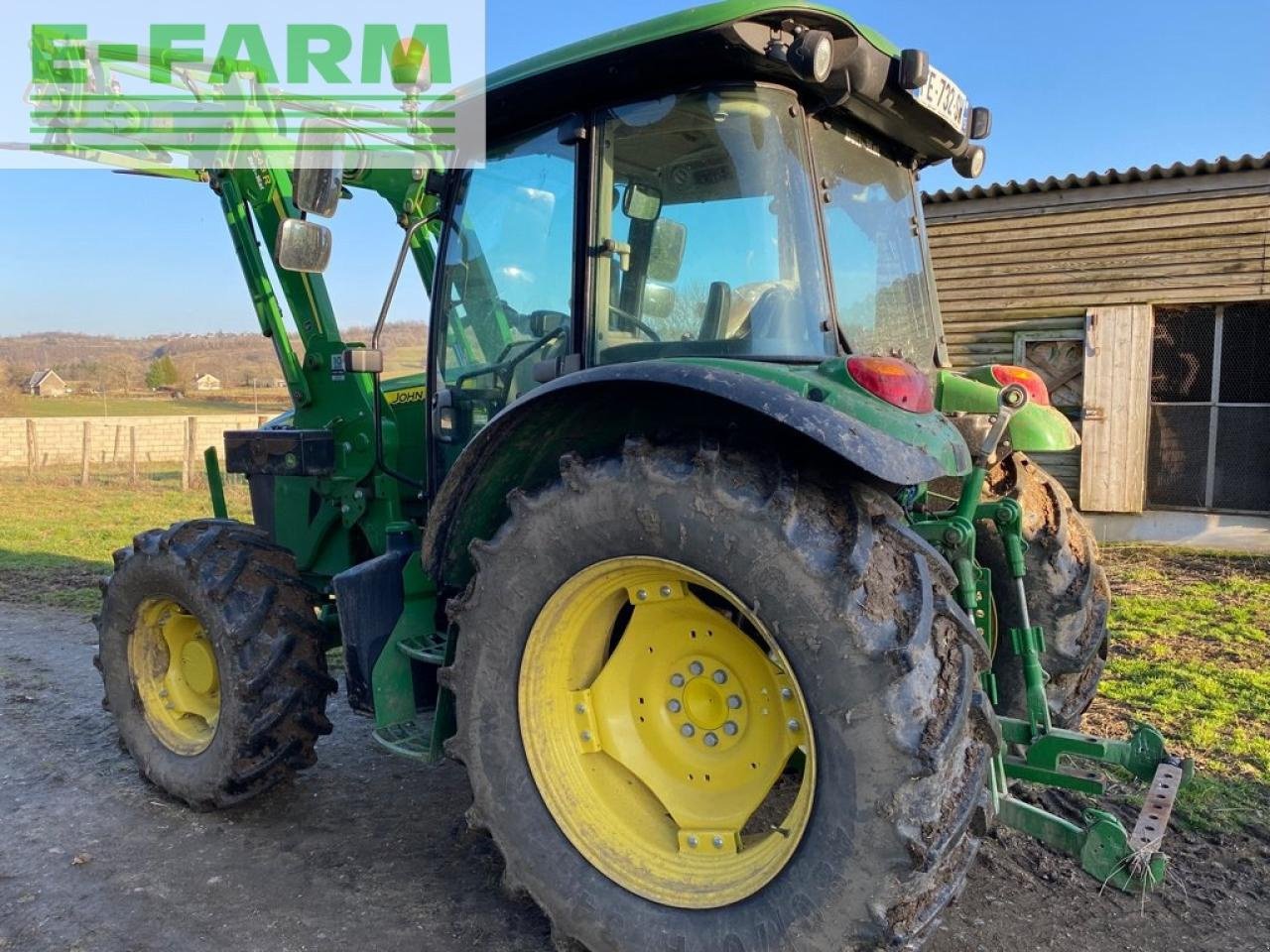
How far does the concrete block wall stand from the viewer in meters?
21.3

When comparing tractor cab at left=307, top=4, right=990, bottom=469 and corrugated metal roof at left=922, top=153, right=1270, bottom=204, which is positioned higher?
corrugated metal roof at left=922, top=153, right=1270, bottom=204

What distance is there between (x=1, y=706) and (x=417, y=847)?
10.4ft

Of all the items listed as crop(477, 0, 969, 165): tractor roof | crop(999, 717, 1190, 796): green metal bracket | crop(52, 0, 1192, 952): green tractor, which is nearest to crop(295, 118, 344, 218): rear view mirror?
crop(52, 0, 1192, 952): green tractor

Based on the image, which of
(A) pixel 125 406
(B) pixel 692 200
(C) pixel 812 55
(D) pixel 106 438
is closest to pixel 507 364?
(B) pixel 692 200

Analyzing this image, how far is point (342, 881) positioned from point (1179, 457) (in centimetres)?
925

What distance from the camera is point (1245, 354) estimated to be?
9367 mm

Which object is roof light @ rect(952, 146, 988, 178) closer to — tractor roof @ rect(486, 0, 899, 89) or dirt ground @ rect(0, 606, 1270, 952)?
tractor roof @ rect(486, 0, 899, 89)

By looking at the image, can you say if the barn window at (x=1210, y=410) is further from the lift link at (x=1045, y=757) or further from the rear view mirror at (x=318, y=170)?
the rear view mirror at (x=318, y=170)

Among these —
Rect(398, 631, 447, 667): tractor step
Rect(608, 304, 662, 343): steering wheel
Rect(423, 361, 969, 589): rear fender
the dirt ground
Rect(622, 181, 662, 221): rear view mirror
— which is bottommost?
the dirt ground

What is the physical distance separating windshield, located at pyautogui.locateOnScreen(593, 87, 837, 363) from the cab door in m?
0.16

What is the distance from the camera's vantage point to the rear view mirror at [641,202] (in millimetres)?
2953

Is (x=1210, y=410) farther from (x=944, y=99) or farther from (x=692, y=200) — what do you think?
(x=692, y=200)

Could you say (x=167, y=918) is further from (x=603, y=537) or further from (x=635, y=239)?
(x=635, y=239)

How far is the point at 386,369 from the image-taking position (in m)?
3.74
